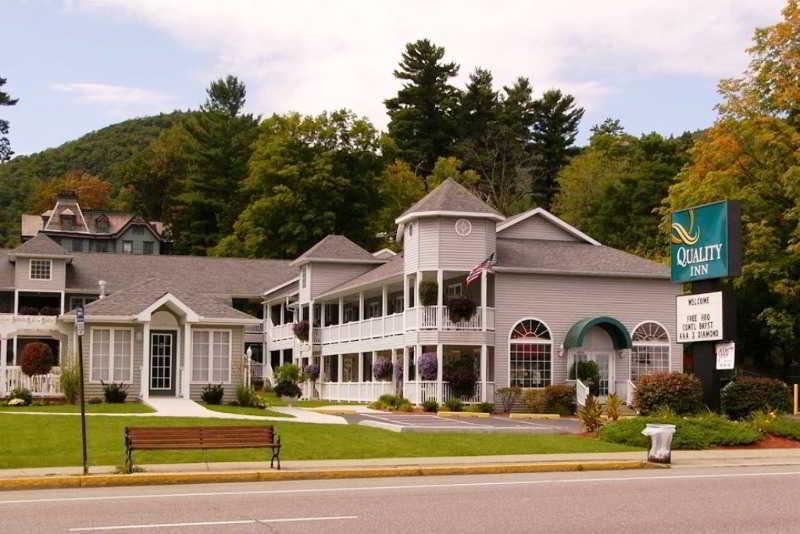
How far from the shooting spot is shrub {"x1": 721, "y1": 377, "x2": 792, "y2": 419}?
100 ft

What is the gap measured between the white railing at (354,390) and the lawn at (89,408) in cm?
1276

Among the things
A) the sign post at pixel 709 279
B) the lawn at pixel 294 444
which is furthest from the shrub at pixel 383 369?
the lawn at pixel 294 444

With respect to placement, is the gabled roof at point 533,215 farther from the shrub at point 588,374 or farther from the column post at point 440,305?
the shrub at point 588,374

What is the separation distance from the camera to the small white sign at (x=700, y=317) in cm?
2975

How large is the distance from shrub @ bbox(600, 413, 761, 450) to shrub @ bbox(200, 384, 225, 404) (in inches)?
634

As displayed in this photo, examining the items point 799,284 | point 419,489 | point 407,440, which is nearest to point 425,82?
point 799,284

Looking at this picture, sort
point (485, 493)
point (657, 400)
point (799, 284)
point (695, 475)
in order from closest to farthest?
point (485, 493), point (695, 475), point (657, 400), point (799, 284)

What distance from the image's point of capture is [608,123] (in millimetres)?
106938

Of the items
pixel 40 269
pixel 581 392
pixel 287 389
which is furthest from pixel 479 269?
pixel 40 269

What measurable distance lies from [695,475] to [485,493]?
5.17 metres

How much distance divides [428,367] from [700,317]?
1338 cm

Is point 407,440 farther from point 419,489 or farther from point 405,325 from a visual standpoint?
point 405,325

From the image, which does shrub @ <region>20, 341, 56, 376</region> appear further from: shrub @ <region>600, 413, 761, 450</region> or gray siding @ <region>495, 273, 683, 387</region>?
shrub @ <region>600, 413, 761, 450</region>

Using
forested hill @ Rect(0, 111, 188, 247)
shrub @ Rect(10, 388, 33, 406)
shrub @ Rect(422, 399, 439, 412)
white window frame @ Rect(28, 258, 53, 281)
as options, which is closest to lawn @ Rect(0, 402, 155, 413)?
shrub @ Rect(10, 388, 33, 406)
